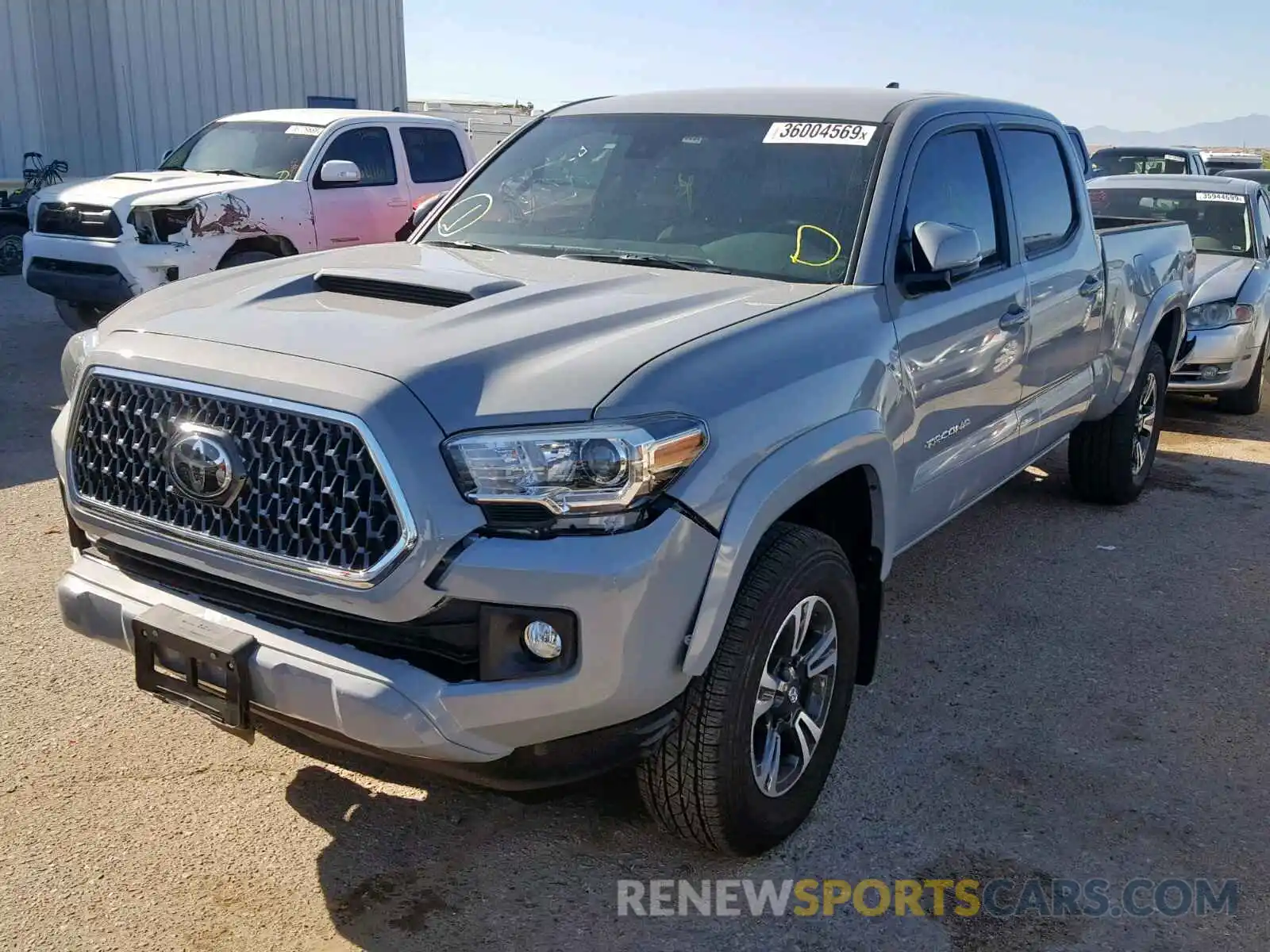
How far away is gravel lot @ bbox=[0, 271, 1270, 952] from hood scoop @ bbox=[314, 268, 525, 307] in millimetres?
1243

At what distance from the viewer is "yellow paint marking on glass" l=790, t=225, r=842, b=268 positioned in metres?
3.59

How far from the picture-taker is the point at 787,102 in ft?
13.4

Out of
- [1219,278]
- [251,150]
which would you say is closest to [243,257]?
[251,150]

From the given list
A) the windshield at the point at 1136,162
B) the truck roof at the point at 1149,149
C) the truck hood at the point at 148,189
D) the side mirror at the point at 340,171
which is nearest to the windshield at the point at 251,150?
the truck hood at the point at 148,189

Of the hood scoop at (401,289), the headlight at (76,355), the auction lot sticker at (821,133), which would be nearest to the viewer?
the headlight at (76,355)

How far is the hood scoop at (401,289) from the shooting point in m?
3.11

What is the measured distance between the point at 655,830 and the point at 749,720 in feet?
1.91

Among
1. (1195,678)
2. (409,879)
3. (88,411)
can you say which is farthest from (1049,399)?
(88,411)

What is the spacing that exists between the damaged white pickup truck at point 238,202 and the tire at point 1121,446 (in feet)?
20.1

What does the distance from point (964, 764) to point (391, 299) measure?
217 centimetres

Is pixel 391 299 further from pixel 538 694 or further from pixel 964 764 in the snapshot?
pixel 964 764

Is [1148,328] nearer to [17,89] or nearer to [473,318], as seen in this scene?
[473,318]

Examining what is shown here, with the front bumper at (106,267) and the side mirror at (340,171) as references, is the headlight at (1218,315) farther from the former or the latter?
the front bumper at (106,267)

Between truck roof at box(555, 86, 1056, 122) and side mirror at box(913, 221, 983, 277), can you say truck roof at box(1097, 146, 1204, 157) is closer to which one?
truck roof at box(555, 86, 1056, 122)
